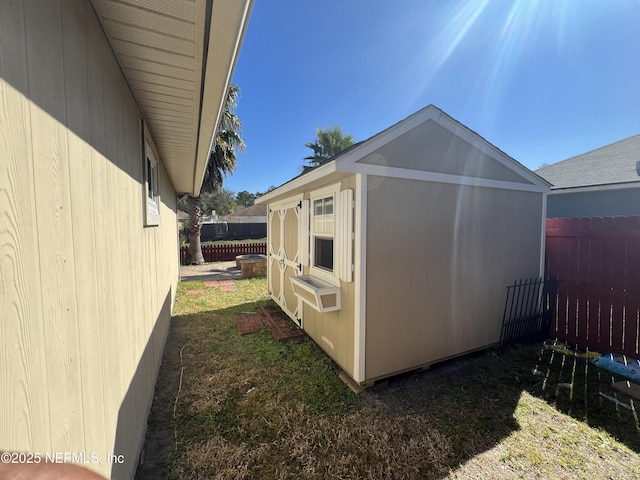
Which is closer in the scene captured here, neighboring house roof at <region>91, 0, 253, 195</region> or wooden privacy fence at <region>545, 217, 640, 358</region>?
neighboring house roof at <region>91, 0, 253, 195</region>

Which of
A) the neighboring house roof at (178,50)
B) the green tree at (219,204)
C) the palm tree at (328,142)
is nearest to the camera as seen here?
the neighboring house roof at (178,50)

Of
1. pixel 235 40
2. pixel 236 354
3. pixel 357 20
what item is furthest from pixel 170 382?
pixel 357 20

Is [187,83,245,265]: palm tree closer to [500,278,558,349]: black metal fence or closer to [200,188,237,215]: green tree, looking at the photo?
[500,278,558,349]: black metal fence

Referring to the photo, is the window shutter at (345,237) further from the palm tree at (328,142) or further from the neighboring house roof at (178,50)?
the palm tree at (328,142)

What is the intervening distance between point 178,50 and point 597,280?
5.88 metres

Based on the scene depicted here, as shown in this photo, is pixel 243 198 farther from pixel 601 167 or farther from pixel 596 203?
A: pixel 596 203

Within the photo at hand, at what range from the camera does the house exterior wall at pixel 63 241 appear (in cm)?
73

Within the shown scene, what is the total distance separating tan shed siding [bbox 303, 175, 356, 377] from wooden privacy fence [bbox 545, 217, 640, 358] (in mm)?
3724

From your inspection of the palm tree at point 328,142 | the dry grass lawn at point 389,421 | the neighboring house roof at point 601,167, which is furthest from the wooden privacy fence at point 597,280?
the palm tree at point 328,142

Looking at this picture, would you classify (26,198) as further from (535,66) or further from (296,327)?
(535,66)

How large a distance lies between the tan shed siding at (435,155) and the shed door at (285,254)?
183 centimetres

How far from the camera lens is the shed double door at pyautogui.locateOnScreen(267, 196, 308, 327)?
4.60m

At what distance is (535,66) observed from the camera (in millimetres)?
Answer: 5395

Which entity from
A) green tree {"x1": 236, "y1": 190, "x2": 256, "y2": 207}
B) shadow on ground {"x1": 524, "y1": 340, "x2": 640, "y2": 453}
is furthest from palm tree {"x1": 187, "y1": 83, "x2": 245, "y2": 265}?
green tree {"x1": 236, "y1": 190, "x2": 256, "y2": 207}
